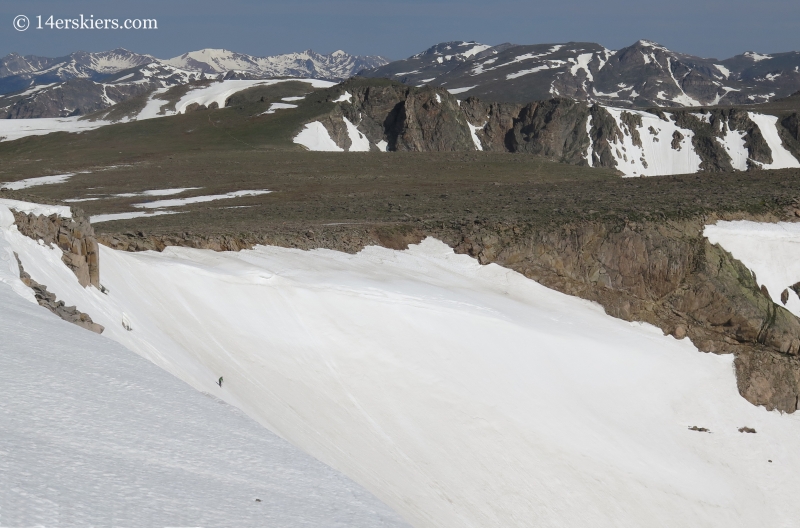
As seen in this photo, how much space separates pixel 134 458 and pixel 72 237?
31.1 ft

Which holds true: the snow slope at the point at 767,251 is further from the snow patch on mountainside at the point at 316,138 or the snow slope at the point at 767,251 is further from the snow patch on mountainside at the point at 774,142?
the snow patch on mountainside at the point at 774,142

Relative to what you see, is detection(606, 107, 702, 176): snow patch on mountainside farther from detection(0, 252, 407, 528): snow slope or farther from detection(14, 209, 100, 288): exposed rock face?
detection(0, 252, 407, 528): snow slope

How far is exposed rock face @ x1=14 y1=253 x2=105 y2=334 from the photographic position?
10.8m

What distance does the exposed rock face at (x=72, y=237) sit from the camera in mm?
13508

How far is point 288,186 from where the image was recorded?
4719cm

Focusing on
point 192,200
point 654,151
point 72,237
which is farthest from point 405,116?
point 72,237

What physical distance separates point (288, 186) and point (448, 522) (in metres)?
35.1

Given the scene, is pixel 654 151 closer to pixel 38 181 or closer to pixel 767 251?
pixel 38 181

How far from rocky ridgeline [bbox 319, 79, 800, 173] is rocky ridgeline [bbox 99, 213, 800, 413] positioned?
59.7 m

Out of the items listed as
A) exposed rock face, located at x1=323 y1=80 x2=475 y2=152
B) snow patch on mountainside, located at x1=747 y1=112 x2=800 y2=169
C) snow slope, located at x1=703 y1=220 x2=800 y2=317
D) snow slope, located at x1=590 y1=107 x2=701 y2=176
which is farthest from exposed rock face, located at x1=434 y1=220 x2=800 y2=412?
snow patch on mountainside, located at x1=747 y1=112 x2=800 y2=169

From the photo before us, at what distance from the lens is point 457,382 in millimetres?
20188

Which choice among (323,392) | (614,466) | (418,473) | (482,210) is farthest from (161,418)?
(482,210)

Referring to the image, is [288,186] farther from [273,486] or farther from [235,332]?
[273,486]

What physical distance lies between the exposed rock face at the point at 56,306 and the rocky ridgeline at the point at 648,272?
14422 millimetres
